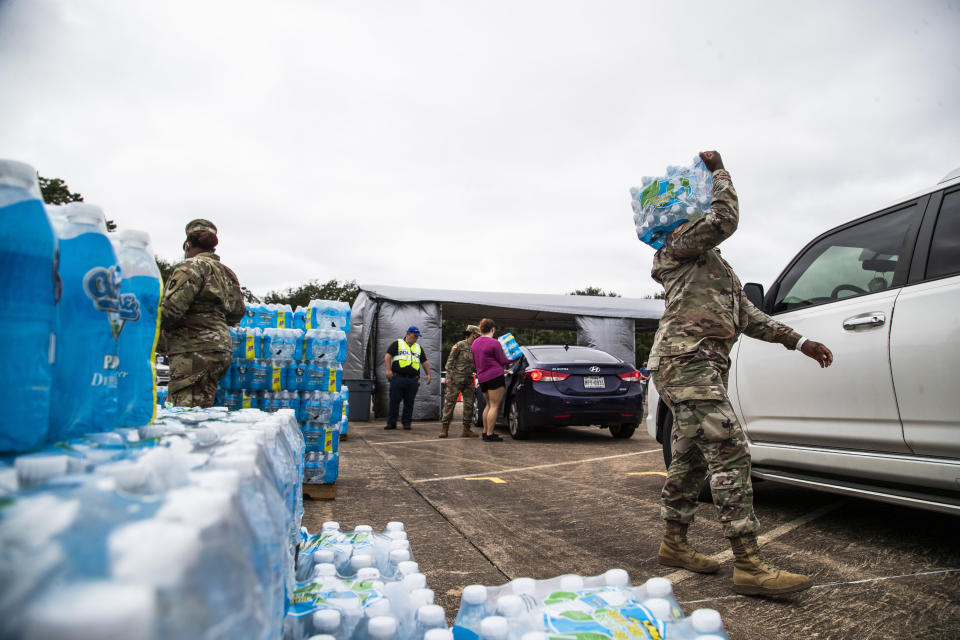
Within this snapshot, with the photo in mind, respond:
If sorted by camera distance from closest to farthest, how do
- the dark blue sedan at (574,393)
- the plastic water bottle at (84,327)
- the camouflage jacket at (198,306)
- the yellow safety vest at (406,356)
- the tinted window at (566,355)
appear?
Result: the plastic water bottle at (84,327) < the camouflage jacket at (198,306) < the dark blue sedan at (574,393) < the tinted window at (566,355) < the yellow safety vest at (406,356)

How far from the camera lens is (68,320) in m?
0.93

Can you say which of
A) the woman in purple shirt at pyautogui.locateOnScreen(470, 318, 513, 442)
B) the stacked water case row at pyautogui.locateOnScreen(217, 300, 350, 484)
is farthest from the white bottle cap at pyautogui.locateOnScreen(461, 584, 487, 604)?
the woman in purple shirt at pyautogui.locateOnScreen(470, 318, 513, 442)

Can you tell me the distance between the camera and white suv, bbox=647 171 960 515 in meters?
2.55

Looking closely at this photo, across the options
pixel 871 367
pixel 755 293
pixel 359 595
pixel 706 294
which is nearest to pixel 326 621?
pixel 359 595

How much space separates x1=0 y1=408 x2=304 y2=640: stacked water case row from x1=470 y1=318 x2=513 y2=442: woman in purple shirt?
24.7ft

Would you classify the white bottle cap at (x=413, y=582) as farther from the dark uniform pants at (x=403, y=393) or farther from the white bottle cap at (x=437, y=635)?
the dark uniform pants at (x=403, y=393)

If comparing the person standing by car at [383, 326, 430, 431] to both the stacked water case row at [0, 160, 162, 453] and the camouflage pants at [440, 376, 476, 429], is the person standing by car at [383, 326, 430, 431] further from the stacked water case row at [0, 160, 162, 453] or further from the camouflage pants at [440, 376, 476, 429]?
the stacked water case row at [0, 160, 162, 453]

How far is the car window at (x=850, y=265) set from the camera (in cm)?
307

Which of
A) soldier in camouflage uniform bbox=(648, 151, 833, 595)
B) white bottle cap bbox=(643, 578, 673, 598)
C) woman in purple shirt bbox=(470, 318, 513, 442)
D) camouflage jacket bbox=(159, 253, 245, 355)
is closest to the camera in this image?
white bottle cap bbox=(643, 578, 673, 598)

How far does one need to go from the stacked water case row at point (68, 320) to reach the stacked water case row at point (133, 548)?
0.09 meters

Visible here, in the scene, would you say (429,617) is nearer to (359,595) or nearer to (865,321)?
(359,595)

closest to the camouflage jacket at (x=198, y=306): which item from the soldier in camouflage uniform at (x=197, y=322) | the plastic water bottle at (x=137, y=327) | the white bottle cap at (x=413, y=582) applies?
the soldier in camouflage uniform at (x=197, y=322)

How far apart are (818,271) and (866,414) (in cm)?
110

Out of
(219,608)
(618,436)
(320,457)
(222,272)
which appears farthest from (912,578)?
(618,436)
